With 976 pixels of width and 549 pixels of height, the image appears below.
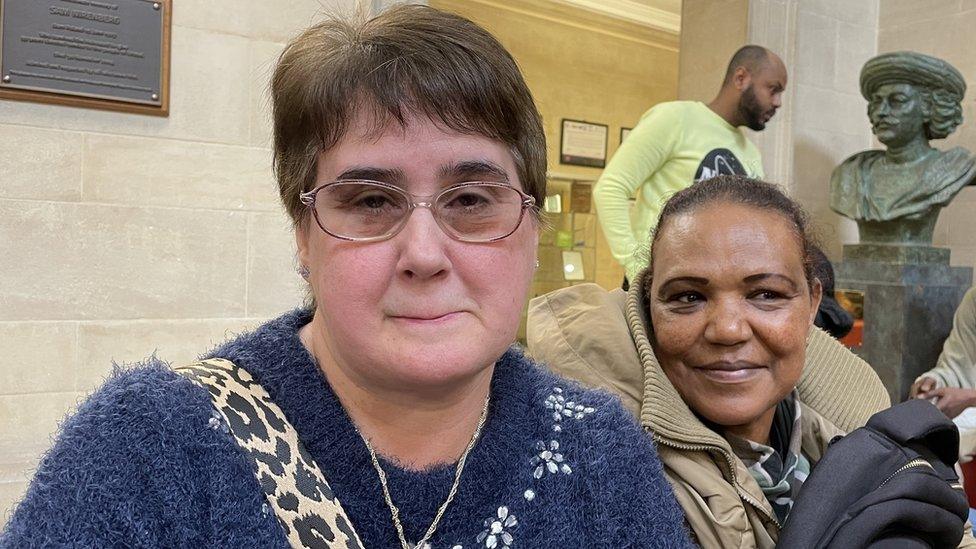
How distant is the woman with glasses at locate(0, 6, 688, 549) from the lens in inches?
34.5

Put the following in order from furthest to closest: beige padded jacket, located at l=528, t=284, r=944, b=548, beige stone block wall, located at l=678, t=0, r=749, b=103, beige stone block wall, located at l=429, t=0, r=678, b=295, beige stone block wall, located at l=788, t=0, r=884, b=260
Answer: beige stone block wall, located at l=429, t=0, r=678, b=295
beige stone block wall, located at l=788, t=0, r=884, b=260
beige stone block wall, located at l=678, t=0, r=749, b=103
beige padded jacket, located at l=528, t=284, r=944, b=548

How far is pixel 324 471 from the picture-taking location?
99 centimetres

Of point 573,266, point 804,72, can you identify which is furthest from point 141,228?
point 804,72

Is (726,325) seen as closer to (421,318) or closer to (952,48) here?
(421,318)

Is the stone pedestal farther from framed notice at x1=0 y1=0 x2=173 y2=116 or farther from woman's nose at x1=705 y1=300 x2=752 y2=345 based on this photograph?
framed notice at x1=0 y1=0 x2=173 y2=116

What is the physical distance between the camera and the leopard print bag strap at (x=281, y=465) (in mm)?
909

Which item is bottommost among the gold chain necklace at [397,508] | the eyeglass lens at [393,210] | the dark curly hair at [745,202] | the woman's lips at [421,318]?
the gold chain necklace at [397,508]

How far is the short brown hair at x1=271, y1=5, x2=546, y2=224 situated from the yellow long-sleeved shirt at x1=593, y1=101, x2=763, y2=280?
7.05 ft

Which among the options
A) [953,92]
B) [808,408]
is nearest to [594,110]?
[953,92]

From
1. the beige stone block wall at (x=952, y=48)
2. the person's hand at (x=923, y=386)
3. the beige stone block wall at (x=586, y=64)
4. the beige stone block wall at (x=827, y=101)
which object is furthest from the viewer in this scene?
the beige stone block wall at (x=586, y=64)

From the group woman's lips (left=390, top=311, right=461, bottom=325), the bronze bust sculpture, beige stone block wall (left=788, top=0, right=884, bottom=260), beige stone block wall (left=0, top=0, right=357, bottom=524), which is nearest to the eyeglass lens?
woman's lips (left=390, top=311, right=461, bottom=325)

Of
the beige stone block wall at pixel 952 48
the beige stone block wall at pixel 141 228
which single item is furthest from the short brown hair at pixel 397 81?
the beige stone block wall at pixel 952 48

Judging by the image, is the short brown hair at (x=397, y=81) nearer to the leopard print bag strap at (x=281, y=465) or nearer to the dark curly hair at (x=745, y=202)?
the leopard print bag strap at (x=281, y=465)

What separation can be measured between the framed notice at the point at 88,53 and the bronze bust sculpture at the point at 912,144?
4.06 metres
